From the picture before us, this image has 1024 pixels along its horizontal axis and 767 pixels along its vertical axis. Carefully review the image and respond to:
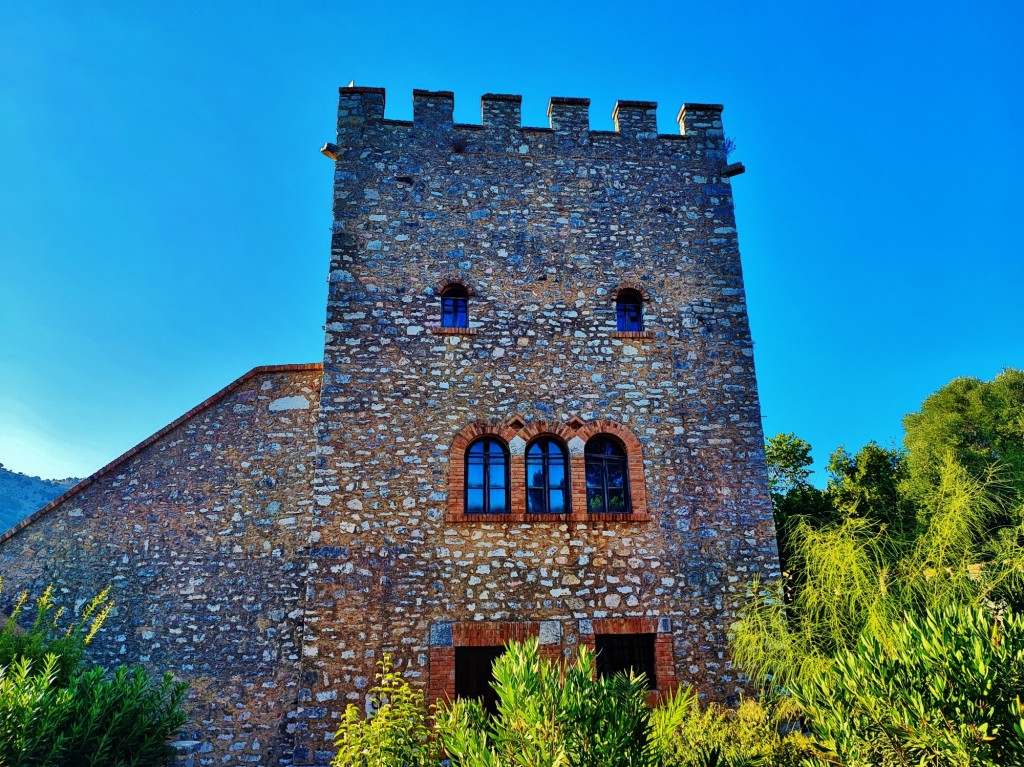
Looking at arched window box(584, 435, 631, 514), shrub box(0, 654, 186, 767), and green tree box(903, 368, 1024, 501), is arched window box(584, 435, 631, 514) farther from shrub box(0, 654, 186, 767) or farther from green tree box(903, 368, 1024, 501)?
green tree box(903, 368, 1024, 501)

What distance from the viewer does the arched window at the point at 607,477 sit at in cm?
894

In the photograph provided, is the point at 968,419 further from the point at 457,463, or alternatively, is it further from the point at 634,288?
the point at 457,463

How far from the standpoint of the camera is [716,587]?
8578 millimetres

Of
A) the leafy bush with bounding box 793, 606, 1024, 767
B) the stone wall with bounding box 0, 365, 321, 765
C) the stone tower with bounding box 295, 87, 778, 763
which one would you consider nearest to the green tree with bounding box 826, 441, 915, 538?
the stone tower with bounding box 295, 87, 778, 763

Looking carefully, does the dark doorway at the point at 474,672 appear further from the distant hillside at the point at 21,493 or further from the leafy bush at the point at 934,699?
the distant hillside at the point at 21,493

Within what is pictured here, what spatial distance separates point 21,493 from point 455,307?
86.0 ft

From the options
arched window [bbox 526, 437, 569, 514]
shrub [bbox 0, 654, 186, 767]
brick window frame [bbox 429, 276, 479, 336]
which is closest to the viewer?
shrub [bbox 0, 654, 186, 767]

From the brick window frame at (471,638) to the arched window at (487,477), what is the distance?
4.63 ft

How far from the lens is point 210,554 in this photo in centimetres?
889

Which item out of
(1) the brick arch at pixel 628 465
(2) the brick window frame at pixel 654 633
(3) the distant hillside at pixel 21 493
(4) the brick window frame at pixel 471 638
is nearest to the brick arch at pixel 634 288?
(1) the brick arch at pixel 628 465

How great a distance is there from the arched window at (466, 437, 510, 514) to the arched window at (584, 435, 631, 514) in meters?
1.14

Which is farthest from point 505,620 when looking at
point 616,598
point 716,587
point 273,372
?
point 273,372

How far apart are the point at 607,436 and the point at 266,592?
4.99m

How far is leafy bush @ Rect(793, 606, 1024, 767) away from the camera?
407 centimetres
